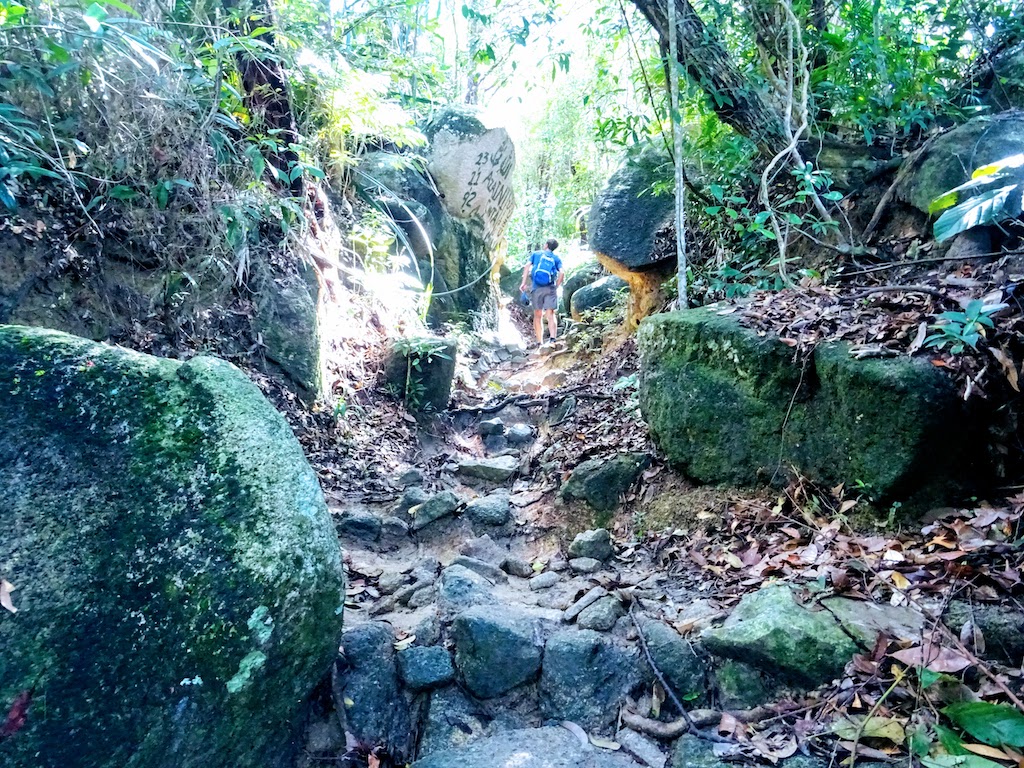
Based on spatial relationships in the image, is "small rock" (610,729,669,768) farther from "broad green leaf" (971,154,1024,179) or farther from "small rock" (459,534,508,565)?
"broad green leaf" (971,154,1024,179)

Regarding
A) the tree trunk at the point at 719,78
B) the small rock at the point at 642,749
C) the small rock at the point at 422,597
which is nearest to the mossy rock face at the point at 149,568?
the small rock at the point at 422,597

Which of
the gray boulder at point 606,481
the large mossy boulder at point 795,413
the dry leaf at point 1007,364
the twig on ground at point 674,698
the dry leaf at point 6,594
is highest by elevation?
the dry leaf at point 1007,364

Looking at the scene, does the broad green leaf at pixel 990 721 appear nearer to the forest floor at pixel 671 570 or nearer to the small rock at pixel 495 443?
the forest floor at pixel 671 570

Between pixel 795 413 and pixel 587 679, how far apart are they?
71.9 inches

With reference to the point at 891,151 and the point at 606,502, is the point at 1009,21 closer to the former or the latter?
the point at 891,151

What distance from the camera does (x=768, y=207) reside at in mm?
4879

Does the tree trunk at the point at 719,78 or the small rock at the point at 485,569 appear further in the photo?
the tree trunk at the point at 719,78

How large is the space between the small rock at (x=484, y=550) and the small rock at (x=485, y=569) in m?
0.20

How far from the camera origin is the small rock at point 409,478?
5060 mm

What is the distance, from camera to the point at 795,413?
3490 millimetres

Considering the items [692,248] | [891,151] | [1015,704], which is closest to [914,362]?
[1015,704]

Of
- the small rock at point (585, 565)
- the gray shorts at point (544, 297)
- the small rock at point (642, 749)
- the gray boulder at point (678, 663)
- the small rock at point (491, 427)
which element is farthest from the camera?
the gray shorts at point (544, 297)

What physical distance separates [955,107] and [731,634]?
477 centimetres

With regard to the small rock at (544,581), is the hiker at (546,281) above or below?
above
